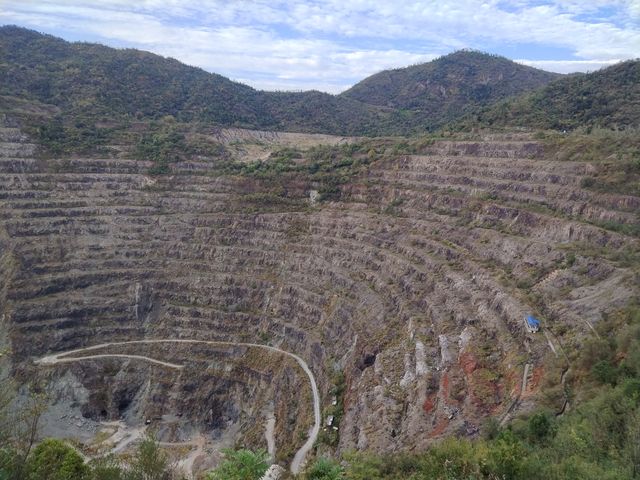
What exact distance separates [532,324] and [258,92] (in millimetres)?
131556

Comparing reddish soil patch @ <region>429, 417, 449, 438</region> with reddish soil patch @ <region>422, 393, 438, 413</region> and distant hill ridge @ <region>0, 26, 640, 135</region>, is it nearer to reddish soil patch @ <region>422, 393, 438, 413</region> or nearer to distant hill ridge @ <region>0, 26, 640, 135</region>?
A: reddish soil patch @ <region>422, 393, 438, 413</region>

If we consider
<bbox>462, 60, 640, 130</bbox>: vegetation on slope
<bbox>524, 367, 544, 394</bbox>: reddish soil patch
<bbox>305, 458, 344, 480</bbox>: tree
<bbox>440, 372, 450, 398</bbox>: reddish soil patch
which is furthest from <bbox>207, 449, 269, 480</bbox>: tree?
<bbox>462, 60, 640, 130</bbox>: vegetation on slope

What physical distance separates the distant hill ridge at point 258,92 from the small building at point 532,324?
153ft

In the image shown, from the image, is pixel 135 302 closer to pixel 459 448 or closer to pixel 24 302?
pixel 24 302

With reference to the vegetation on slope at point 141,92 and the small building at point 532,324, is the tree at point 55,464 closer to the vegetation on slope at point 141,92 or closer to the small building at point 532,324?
the small building at point 532,324

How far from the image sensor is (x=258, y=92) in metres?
150

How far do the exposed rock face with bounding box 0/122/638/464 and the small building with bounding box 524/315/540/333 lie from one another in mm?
643

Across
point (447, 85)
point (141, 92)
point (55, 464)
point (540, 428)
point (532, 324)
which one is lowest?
point (55, 464)

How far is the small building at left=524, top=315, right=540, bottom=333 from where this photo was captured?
32.8 meters

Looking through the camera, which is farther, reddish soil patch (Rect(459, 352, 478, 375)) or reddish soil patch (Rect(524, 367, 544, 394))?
reddish soil patch (Rect(459, 352, 478, 375))

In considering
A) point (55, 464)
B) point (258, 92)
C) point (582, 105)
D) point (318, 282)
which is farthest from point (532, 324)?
point (258, 92)

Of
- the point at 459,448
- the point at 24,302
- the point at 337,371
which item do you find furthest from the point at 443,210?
the point at 24,302

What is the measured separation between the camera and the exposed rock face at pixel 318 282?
113 ft

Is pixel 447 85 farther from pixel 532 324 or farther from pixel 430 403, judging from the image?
pixel 430 403
